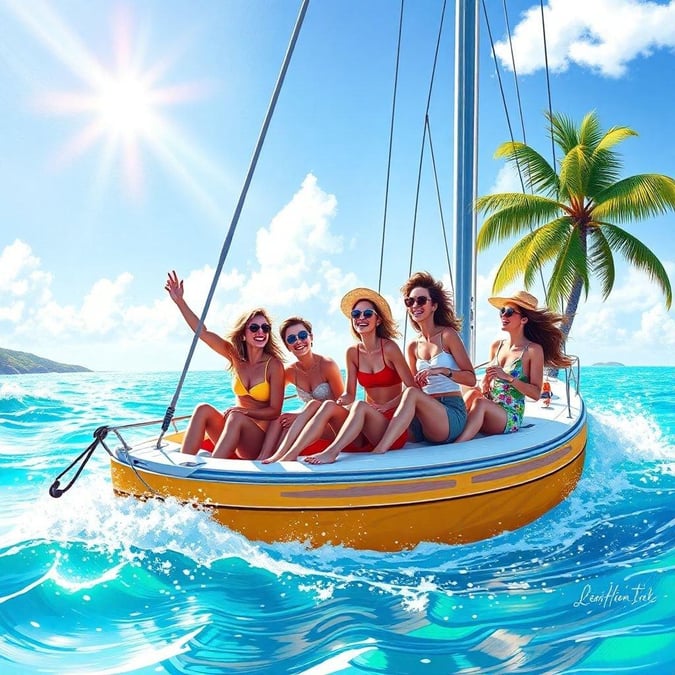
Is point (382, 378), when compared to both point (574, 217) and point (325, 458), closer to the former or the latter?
point (325, 458)

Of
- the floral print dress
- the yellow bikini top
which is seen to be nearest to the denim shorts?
the floral print dress

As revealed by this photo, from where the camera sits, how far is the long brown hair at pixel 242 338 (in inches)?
164

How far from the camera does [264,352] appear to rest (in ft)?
13.8

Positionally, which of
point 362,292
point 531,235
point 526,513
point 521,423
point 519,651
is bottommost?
point 519,651

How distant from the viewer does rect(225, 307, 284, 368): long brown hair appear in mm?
4156

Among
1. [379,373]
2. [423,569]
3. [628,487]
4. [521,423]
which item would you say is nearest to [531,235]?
[628,487]

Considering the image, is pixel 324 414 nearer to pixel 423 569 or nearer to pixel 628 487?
pixel 423 569

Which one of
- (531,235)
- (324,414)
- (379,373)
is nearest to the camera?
(324,414)

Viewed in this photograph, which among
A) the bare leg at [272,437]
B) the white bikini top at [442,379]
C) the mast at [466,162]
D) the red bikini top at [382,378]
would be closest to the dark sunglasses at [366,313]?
the red bikini top at [382,378]

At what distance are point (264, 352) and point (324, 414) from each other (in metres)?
0.76

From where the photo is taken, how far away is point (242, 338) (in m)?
4.19

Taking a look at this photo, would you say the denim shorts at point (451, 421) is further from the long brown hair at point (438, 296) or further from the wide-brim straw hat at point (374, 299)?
the wide-brim straw hat at point (374, 299)

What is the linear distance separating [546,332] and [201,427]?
9.18 feet

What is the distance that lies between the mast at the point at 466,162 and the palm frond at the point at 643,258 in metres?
6.64
